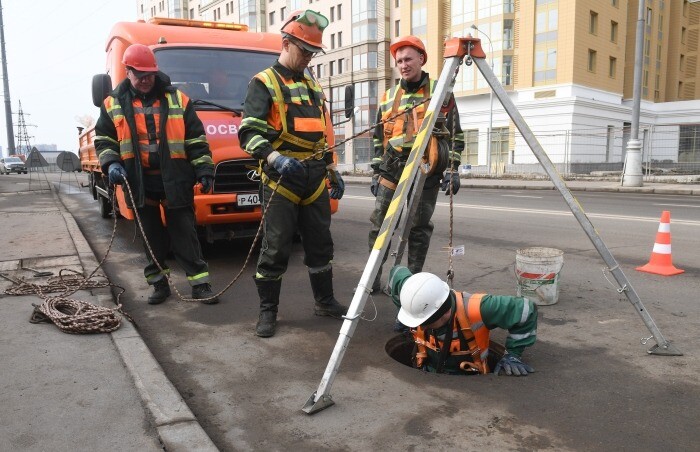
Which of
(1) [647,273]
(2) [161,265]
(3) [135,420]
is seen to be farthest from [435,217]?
(3) [135,420]

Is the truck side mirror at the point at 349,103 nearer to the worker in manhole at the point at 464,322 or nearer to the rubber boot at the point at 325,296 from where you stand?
the rubber boot at the point at 325,296

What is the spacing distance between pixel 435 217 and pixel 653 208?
5386mm

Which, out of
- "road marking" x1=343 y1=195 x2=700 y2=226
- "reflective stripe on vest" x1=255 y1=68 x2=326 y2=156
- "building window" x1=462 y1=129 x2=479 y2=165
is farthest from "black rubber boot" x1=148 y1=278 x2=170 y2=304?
"building window" x1=462 y1=129 x2=479 y2=165

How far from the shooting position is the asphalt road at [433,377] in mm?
2695

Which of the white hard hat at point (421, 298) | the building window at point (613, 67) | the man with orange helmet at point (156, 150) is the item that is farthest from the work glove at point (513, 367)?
the building window at point (613, 67)

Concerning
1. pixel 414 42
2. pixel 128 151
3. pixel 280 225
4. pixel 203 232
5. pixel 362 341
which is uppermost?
pixel 414 42

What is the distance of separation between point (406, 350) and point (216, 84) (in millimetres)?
4055

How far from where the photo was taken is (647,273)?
585 cm

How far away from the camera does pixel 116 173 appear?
4.61 m

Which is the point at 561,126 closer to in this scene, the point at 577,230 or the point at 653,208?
the point at 653,208

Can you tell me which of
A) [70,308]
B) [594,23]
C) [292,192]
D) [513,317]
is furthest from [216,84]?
[594,23]

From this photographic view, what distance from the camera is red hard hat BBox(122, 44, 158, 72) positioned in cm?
Result: 449

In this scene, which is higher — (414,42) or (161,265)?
(414,42)

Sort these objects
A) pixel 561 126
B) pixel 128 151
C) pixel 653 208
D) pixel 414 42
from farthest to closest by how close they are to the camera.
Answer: pixel 561 126, pixel 653 208, pixel 128 151, pixel 414 42
